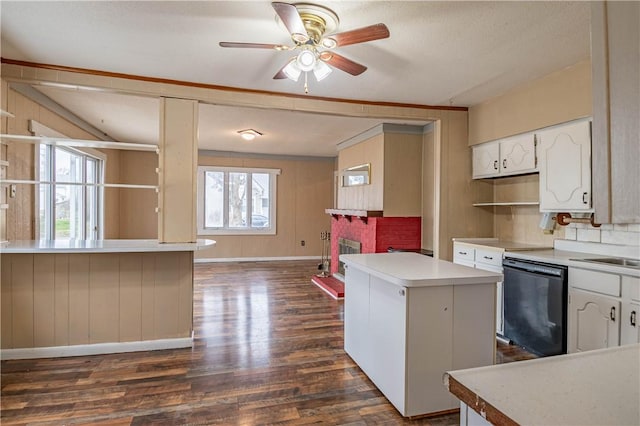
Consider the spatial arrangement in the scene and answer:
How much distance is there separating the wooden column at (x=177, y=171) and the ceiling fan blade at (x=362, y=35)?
1743 mm

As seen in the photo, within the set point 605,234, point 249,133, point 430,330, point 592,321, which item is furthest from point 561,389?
point 249,133

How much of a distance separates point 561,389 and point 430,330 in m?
1.45

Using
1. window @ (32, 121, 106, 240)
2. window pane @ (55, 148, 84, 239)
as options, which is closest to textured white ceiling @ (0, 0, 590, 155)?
window @ (32, 121, 106, 240)

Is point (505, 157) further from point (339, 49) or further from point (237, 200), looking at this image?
point (237, 200)

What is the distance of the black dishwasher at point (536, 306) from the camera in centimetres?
275

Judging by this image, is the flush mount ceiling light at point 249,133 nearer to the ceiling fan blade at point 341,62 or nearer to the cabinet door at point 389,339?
the ceiling fan blade at point 341,62

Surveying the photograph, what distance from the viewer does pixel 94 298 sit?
3.09 m

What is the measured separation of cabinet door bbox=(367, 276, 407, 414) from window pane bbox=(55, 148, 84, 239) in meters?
4.36

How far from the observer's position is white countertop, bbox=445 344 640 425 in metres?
0.65

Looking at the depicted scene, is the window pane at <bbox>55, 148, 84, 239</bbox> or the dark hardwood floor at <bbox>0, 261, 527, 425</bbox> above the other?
the window pane at <bbox>55, 148, 84, 239</bbox>

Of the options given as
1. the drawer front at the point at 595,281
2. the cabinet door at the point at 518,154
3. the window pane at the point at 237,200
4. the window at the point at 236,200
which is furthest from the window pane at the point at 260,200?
the drawer front at the point at 595,281

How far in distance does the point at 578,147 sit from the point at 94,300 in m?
4.37

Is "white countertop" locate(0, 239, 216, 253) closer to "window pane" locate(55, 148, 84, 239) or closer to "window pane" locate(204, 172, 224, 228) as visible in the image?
"window pane" locate(55, 148, 84, 239)

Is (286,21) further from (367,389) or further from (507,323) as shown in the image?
(507,323)
